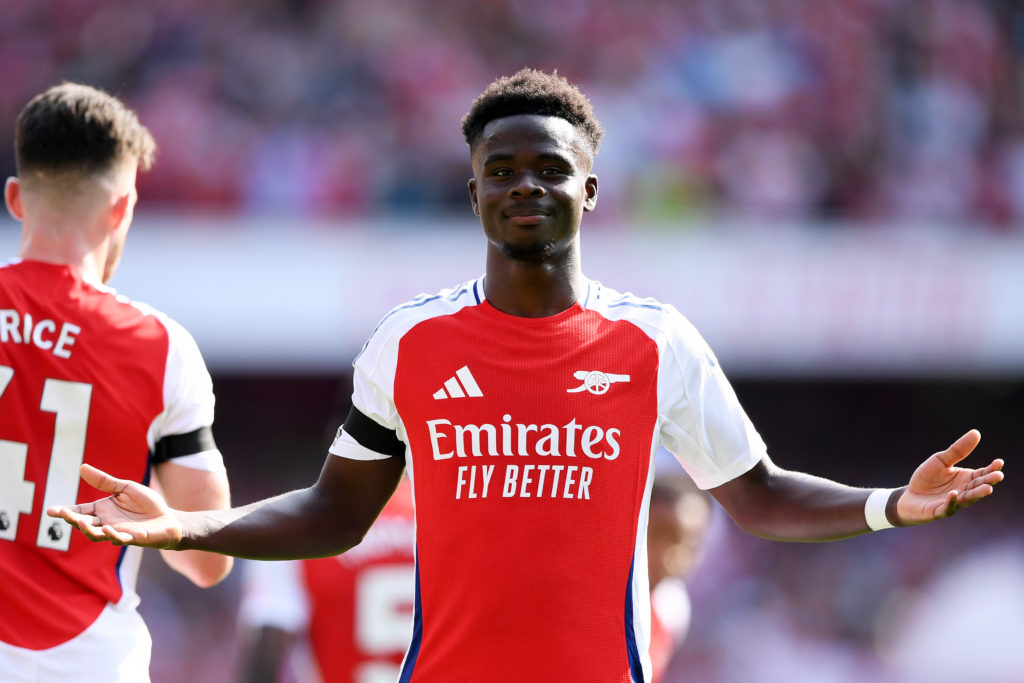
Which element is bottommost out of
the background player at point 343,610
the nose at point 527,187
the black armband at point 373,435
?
the background player at point 343,610

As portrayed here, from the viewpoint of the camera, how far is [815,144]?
1184 centimetres

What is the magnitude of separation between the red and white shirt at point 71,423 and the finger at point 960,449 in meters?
1.78

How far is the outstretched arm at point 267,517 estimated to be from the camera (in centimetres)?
288

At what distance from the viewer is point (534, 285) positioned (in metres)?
3.12

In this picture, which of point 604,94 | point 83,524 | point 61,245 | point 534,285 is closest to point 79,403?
point 61,245

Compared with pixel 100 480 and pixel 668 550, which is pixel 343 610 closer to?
pixel 668 550

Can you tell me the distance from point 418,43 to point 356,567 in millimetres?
8417

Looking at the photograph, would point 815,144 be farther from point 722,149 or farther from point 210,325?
point 210,325

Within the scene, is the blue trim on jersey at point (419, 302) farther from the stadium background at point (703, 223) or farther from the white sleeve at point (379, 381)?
the stadium background at point (703, 223)

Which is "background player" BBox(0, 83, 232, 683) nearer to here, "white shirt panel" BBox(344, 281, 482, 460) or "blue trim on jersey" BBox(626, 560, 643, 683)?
"white shirt panel" BBox(344, 281, 482, 460)

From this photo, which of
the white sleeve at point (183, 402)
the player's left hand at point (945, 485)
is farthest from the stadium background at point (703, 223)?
the player's left hand at point (945, 485)

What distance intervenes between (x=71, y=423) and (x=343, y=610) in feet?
4.18

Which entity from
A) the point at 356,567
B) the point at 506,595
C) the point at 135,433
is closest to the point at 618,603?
the point at 506,595

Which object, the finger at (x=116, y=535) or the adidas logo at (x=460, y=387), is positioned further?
the adidas logo at (x=460, y=387)
